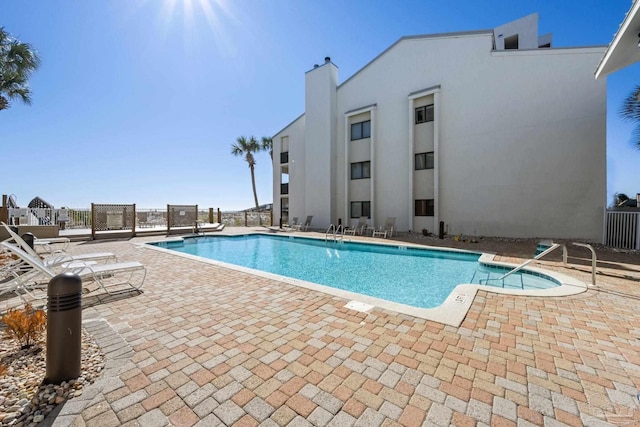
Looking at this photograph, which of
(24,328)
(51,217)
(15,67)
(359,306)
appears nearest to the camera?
(24,328)

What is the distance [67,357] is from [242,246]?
1096 cm

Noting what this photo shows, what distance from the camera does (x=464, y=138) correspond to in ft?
45.4

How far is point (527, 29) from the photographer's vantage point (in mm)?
19234

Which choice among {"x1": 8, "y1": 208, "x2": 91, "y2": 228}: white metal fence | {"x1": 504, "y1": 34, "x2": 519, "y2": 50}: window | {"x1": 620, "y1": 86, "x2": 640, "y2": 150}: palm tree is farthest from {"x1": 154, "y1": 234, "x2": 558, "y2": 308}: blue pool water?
{"x1": 504, "y1": 34, "x2": 519, "y2": 50}: window

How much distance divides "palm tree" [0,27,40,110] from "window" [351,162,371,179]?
63.6 feet

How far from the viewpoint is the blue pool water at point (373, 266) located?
608 centimetres

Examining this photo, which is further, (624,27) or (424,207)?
(424,207)

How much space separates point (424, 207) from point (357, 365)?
14.2 metres

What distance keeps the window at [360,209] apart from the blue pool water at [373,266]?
5.41 meters

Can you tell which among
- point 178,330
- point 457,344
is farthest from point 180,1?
point 457,344

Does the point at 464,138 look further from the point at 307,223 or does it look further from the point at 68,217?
the point at 68,217

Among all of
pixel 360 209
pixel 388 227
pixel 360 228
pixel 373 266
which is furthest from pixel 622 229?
pixel 360 209

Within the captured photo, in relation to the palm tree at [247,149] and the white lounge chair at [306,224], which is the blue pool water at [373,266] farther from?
the palm tree at [247,149]

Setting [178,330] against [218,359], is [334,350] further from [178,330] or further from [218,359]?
[178,330]
